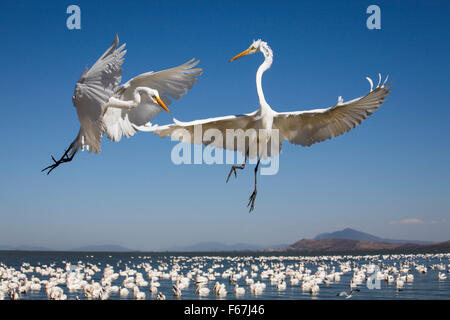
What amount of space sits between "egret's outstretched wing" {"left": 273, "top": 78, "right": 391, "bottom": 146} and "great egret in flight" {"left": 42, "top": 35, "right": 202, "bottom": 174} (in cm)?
172

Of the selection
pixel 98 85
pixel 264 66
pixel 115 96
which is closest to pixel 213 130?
pixel 264 66

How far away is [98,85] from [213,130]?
277cm

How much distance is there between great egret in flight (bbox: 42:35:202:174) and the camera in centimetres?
636

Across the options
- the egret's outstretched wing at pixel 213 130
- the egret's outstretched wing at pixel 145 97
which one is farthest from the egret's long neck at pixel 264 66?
the egret's outstretched wing at pixel 145 97

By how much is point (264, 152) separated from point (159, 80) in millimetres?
2155

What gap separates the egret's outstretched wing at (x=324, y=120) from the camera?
7.98m

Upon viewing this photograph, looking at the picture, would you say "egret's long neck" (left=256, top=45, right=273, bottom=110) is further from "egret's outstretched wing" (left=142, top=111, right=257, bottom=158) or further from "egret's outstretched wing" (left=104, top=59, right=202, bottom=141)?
"egret's outstretched wing" (left=104, top=59, right=202, bottom=141)

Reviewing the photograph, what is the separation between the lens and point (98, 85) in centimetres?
642

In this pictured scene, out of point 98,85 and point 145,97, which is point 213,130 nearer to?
point 145,97
